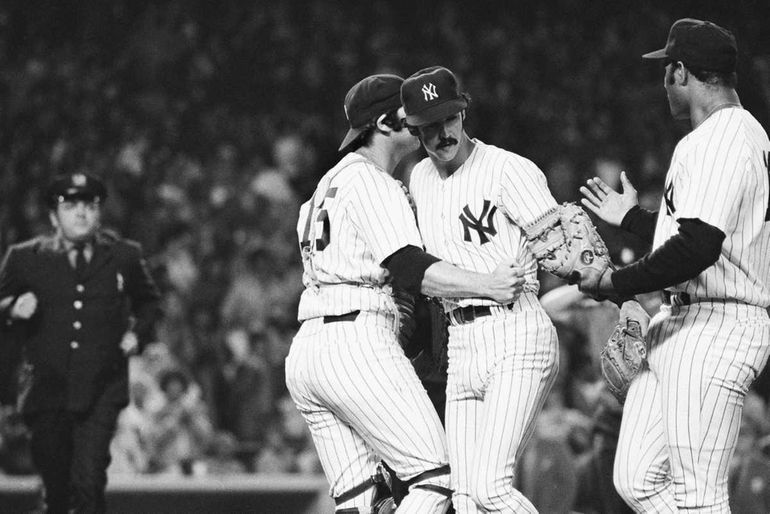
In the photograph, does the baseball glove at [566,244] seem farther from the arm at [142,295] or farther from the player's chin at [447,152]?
the arm at [142,295]

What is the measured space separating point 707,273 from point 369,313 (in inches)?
45.7

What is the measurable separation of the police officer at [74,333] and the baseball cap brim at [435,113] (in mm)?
2502

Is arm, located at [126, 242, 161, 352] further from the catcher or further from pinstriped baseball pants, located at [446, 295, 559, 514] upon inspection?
the catcher

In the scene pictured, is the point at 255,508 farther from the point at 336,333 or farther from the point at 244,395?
the point at 336,333

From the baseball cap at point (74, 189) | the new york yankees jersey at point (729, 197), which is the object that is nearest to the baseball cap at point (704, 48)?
the new york yankees jersey at point (729, 197)

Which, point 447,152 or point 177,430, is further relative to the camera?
point 177,430

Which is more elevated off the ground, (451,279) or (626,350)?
(451,279)

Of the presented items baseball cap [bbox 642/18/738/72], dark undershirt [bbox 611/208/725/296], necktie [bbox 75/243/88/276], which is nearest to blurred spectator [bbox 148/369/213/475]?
necktie [bbox 75/243/88/276]

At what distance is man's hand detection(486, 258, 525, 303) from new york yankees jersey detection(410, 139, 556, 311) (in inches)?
9.5

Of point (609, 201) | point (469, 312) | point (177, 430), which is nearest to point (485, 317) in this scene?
point (469, 312)

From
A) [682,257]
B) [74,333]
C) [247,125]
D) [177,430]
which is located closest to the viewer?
[682,257]

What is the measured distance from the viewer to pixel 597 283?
399 cm

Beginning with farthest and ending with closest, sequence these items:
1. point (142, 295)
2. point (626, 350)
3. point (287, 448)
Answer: point (287, 448), point (142, 295), point (626, 350)

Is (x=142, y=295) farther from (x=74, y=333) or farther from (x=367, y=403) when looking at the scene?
(x=367, y=403)
